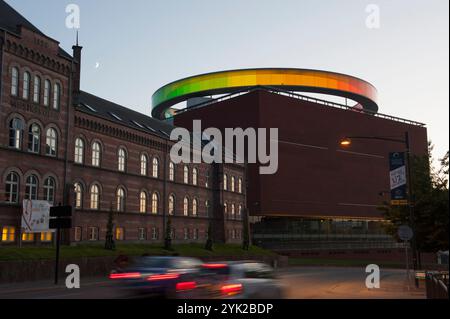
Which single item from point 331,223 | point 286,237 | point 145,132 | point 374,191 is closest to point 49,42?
point 145,132

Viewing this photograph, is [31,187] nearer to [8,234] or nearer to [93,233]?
[8,234]

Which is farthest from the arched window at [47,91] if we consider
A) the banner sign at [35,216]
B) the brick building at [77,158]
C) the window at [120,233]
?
the window at [120,233]

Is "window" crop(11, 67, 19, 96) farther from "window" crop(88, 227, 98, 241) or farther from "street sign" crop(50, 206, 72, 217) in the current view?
"window" crop(88, 227, 98, 241)

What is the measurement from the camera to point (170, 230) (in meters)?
51.0

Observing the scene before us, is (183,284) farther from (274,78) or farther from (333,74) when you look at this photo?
(333,74)

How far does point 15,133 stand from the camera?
3638 cm

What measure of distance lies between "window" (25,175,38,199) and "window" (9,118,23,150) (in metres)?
2.39

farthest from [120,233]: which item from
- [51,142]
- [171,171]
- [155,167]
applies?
[51,142]

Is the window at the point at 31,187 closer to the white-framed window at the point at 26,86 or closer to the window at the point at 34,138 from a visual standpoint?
the window at the point at 34,138

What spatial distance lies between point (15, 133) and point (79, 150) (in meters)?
7.10

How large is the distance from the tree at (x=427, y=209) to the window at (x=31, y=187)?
2485cm

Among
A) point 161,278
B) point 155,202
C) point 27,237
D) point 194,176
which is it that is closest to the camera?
point 161,278

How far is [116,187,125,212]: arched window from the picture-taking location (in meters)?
46.7

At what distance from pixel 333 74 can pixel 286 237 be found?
32137mm
